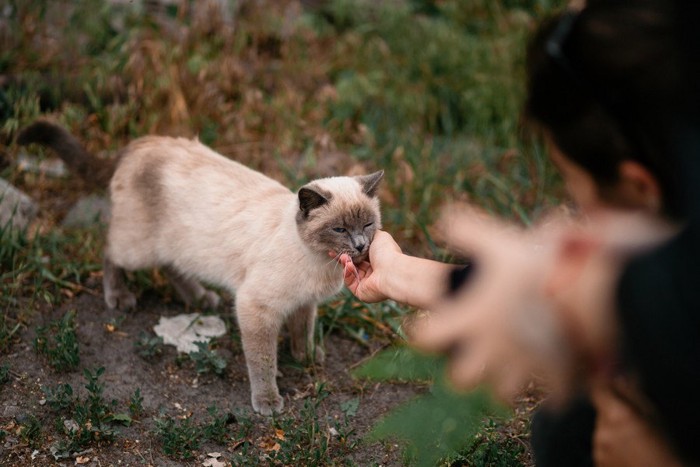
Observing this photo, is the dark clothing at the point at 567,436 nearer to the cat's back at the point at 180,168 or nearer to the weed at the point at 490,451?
the weed at the point at 490,451

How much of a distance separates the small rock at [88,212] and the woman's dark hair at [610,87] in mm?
3436

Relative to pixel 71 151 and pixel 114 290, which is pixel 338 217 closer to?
pixel 114 290

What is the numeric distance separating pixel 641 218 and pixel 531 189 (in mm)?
3984

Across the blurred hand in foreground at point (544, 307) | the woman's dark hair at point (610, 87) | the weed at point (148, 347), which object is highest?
the woman's dark hair at point (610, 87)

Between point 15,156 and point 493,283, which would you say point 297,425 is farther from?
point 15,156

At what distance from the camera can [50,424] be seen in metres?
2.88

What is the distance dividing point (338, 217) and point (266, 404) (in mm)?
972

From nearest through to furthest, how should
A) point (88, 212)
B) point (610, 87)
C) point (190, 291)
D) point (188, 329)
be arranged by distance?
point (610, 87)
point (188, 329)
point (190, 291)
point (88, 212)

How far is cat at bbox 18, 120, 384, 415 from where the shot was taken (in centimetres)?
309

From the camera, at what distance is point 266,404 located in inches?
127

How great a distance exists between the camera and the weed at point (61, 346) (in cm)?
314

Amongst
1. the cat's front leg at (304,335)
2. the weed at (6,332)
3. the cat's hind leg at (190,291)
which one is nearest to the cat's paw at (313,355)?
the cat's front leg at (304,335)

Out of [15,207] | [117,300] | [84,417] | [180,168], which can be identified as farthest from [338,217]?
[15,207]

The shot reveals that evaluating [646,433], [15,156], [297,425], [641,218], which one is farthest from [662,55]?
[15,156]
